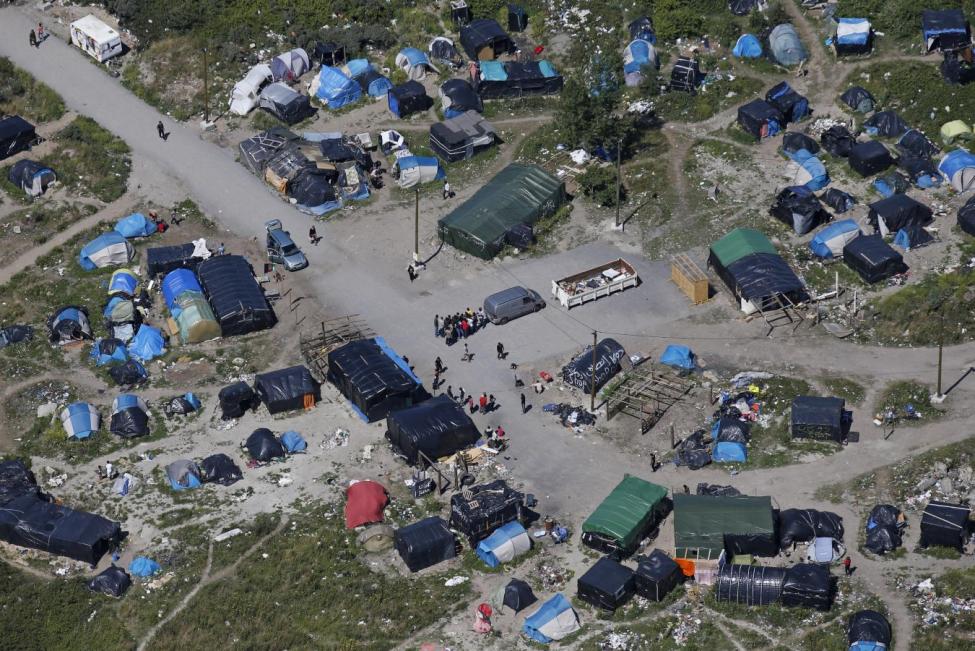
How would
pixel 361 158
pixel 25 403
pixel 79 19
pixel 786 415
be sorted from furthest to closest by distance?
pixel 79 19 → pixel 361 158 → pixel 25 403 → pixel 786 415

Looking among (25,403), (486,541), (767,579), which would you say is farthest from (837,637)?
(25,403)

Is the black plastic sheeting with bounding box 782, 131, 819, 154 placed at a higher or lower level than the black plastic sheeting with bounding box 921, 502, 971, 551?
higher

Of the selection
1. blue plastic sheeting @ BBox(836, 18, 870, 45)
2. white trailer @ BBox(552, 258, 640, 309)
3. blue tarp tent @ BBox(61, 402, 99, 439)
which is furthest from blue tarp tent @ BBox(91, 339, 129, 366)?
blue plastic sheeting @ BBox(836, 18, 870, 45)

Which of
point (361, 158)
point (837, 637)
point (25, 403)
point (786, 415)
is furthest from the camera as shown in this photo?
point (361, 158)

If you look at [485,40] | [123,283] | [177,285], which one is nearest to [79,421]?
[177,285]

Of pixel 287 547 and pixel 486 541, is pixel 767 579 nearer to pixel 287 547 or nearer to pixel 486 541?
pixel 486 541

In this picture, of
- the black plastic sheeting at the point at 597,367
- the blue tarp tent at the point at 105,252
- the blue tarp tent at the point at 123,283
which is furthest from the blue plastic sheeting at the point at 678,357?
the blue tarp tent at the point at 105,252

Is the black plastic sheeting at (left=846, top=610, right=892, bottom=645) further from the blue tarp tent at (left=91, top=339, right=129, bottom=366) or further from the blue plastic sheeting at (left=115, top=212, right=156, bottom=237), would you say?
the blue plastic sheeting at (left=115, top=212, right=156, bottom=237)

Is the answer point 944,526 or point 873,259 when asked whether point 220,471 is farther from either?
point 873,259
